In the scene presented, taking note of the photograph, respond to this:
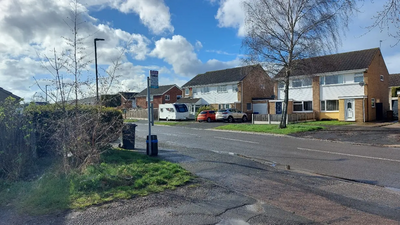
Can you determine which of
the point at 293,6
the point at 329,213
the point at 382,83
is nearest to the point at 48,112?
the point at 329,213

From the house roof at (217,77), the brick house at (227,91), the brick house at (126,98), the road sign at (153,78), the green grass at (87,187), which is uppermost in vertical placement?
the house roof at (217,77)

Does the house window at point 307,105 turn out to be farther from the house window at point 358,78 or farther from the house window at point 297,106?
the house window at point 358,78

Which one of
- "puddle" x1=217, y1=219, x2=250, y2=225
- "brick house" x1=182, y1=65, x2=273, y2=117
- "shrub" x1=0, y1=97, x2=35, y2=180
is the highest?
"brick house" x1=182, y1=65, x2=273, y2=117

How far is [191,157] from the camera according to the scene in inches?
420

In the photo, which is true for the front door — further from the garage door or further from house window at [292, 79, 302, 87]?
the garage door

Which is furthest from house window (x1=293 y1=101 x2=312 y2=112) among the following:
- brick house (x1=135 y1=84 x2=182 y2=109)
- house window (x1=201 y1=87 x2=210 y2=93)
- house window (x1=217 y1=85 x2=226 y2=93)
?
brick house (x1=135 y1=84 x2=182 y2=109)

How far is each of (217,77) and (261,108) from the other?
9501 millimetres

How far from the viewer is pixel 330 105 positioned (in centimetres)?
3123

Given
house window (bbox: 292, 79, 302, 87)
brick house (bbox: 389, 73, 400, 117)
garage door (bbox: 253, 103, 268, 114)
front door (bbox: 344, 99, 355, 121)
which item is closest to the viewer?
front door (bbox: 344, 99, 355, 121)

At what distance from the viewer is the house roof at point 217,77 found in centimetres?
4295

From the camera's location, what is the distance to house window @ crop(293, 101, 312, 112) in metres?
33.3

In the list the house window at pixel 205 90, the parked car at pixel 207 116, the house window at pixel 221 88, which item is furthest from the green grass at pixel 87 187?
the house window at pixel 205 90

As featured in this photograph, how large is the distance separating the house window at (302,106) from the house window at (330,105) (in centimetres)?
161

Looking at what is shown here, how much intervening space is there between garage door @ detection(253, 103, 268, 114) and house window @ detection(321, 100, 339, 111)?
30.1 feet
